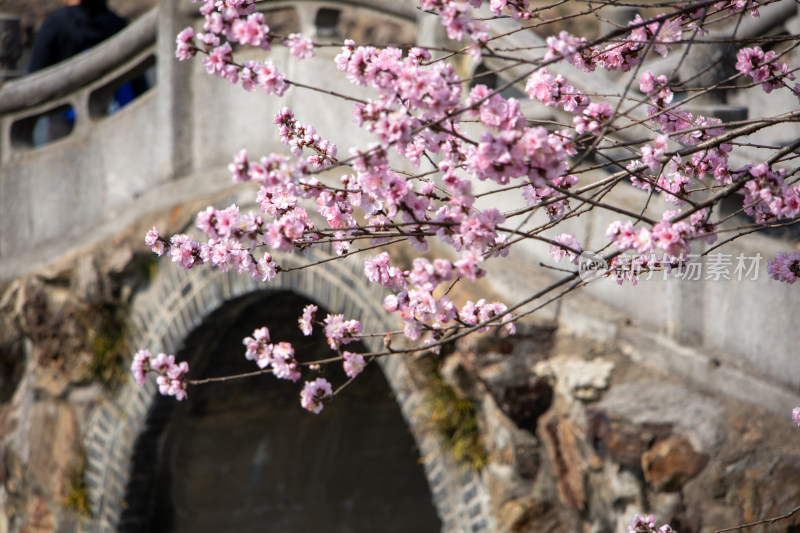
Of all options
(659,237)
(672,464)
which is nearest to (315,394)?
(659,237)

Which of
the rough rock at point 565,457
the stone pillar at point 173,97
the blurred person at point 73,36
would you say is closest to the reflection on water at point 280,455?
the stone pillar at point 173,97

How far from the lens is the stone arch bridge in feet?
11.5

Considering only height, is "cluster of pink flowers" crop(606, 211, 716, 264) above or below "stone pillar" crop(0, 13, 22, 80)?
below

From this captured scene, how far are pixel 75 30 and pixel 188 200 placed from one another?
1.97 m

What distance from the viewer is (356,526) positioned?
23.0 feet

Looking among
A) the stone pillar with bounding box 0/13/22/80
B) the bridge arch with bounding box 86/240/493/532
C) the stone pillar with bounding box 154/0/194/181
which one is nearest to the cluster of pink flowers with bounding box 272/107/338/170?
the bridge arch with bounding box 86/240/493/532

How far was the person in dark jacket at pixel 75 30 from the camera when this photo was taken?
6625 millimetres

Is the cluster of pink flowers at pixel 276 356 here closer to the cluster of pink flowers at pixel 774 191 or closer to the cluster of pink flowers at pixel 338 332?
the cluster of pink flowers at pixel 338 332

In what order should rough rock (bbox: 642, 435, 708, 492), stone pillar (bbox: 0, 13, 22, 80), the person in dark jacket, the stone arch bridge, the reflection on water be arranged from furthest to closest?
stone pillar (bbox: 0, 13, 22, 80), the person in dark jacket, the reflection on water, the stone arch bridge, rough rock (bbox: 642, 435, 708, 492)

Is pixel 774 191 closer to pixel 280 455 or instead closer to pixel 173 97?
pixel 173 97

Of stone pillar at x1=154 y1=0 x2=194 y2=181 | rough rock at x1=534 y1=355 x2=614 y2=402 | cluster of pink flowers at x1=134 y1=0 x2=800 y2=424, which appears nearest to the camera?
cluster of pink flowers at x1=134 y1=0 x2=800 y2=424

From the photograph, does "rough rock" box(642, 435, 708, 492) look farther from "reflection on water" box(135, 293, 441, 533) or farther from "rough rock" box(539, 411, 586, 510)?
"reflection on water" box(135, 293, 441, 533)

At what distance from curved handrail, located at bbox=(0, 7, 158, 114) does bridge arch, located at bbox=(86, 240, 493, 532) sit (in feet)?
4.19

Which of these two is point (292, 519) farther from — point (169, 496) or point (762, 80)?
point (762, 80)
